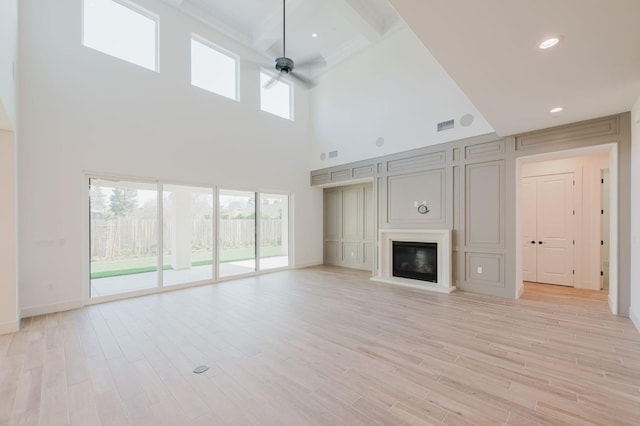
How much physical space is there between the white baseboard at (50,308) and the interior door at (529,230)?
874 centimetres

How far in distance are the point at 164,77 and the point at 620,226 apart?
834 centimetres

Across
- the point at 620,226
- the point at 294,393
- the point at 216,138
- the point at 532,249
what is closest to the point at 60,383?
the point at 294,393

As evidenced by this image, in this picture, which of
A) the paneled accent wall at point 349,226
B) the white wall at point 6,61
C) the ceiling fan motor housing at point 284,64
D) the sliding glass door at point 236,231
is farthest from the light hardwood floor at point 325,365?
the ceiling fan motor housing at point 284,64

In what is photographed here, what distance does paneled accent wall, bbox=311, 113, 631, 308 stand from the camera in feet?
13.3

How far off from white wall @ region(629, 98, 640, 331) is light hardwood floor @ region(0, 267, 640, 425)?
1.09ft

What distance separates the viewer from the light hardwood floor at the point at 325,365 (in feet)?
6.51

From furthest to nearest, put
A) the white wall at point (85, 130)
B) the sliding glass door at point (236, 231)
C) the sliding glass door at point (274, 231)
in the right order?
the sliding glass door at point (274, 231) → the sliding glass door at point (236, 231) → the white wall at point (85, 130)

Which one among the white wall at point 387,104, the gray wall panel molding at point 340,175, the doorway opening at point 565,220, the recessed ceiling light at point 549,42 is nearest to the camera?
the recessed ceiling light at point 549,42

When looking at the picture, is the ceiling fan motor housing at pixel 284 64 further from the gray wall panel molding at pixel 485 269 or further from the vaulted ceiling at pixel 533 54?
the gray wall panel molding at pixel 485 269

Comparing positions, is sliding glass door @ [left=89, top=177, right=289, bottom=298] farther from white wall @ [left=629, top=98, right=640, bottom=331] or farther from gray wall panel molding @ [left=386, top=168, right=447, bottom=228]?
white wall @ [left=629, top=98, right=640, bottom=331]

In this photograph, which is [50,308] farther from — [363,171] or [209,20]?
[363,171]

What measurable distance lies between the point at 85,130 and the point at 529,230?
29.6ft

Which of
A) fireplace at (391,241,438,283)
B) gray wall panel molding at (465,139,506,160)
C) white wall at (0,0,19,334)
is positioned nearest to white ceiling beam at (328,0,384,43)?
gray wall panel molding at (465,139,506,160)

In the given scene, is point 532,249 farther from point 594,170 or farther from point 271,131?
point 271,131
